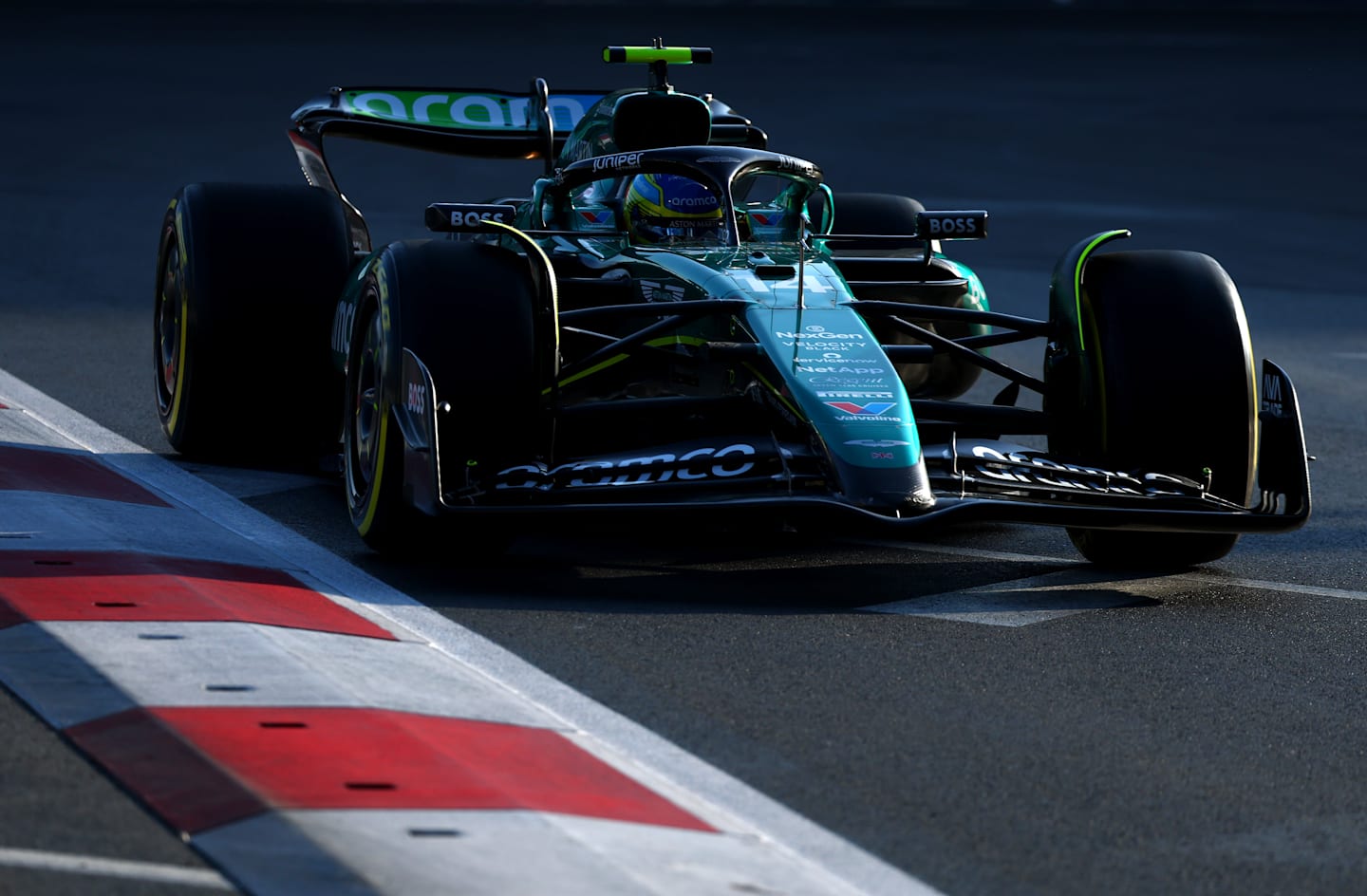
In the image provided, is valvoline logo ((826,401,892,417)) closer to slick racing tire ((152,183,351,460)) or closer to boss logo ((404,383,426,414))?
boss logo ((404,383,426,414))

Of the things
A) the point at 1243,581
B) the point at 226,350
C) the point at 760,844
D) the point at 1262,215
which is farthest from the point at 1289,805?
the point at 1262,215

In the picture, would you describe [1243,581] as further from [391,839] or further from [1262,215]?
[1262,215]

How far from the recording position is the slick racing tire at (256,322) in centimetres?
829

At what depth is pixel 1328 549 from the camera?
7.65m

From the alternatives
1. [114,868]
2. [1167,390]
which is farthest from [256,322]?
[114,868]

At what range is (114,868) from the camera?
12.6 feet

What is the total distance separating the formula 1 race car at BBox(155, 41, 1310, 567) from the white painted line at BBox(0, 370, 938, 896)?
0.28m

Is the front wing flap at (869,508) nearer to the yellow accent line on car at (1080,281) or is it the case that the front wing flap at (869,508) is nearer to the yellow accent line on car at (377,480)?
the yellow accent line on car at (377,480)

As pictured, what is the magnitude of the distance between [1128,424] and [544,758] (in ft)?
9.63

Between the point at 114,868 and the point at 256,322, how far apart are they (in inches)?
183

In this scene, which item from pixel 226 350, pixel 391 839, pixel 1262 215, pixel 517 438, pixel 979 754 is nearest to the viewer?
pixel 391 839

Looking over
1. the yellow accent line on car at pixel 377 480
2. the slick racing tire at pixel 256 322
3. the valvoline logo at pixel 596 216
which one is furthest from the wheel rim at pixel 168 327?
the yellow accent line on car at pixel 377 480

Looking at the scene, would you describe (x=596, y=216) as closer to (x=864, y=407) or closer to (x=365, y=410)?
(x=365, y=410)

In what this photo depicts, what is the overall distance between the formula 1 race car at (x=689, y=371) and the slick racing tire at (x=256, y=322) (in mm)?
11
